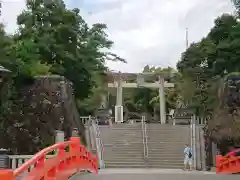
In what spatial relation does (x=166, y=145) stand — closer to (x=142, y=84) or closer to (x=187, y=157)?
(x=187, y=157)

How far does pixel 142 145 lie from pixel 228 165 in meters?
9.08

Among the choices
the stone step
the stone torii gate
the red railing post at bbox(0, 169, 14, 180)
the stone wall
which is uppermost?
the stone torii gate

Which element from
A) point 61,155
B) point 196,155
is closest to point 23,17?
point 196,155

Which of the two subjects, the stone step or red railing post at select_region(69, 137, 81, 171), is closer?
red railing post at select_region(69, 137, 81, 171)

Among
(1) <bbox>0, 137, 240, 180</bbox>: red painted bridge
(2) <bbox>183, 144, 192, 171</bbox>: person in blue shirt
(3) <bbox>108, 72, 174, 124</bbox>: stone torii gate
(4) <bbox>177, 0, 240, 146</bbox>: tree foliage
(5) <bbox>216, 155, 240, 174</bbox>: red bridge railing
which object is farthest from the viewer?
(3) <bbox>108, 72, 174, 124</bbox>: stone torii gate

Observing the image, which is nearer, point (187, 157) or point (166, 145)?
point (187, 157)

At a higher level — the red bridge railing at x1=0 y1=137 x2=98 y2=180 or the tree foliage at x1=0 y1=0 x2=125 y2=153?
the tree foliage at x1=0 y1=0 x2=125 y2=153

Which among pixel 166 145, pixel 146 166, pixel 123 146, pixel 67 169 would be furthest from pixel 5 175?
pixel 166 145

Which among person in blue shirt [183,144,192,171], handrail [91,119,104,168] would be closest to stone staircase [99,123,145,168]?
handrail [91,119,104,168]

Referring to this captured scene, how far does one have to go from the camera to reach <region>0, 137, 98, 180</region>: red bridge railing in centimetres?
691

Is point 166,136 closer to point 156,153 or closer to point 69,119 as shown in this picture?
point 156,153

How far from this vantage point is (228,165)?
738 inches

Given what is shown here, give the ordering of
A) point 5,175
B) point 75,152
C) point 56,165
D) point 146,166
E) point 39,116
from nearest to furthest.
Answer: point 5,175, point 56,165, point 75,152, point 39,116, point 146,166

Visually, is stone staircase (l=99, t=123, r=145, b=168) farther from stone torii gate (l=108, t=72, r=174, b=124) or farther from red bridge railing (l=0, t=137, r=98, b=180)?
stone torii gate (l=108, t=72, r=174, b=124)
